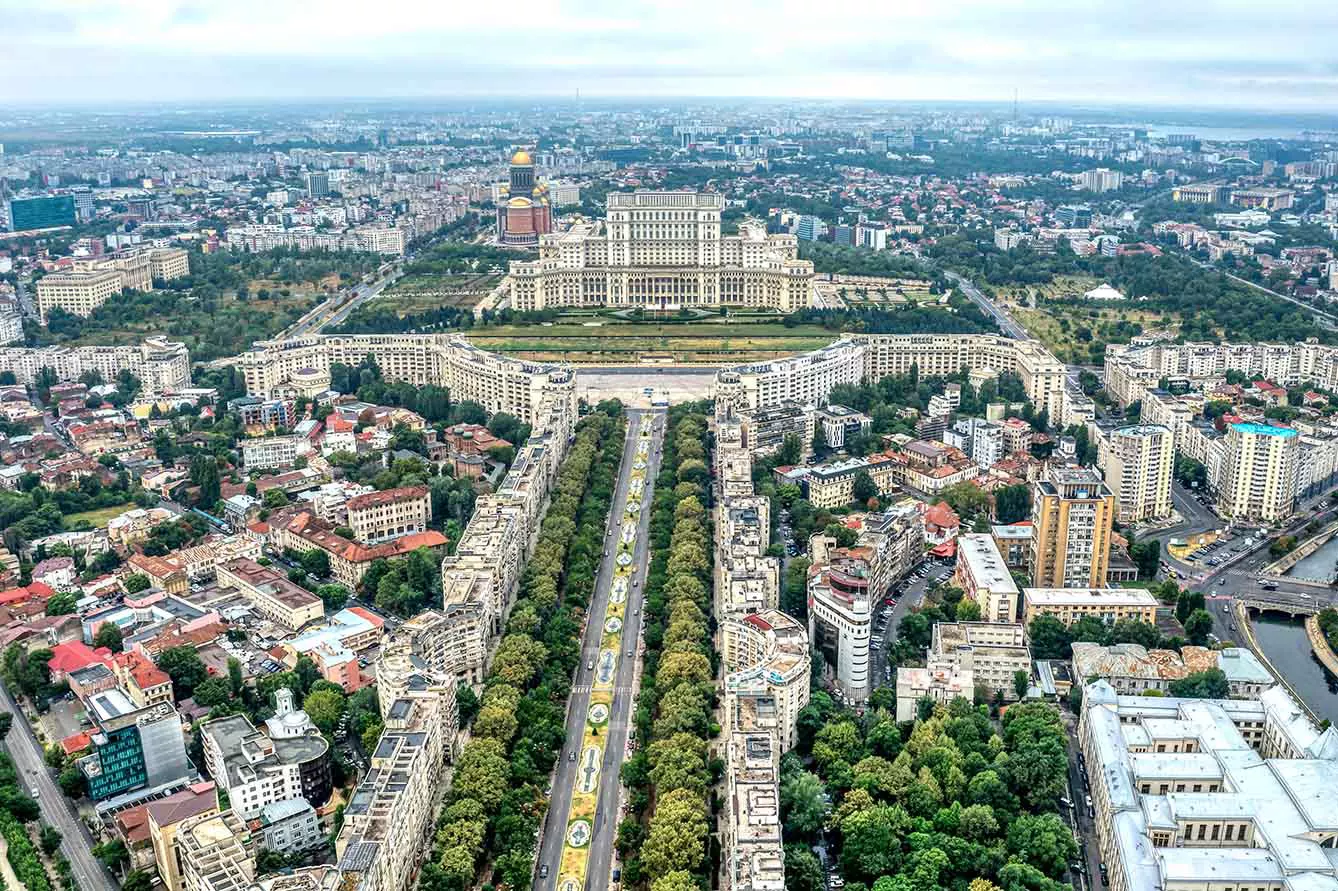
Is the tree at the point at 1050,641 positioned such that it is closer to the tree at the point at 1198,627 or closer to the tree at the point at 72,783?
the tree at the point at 1198,627

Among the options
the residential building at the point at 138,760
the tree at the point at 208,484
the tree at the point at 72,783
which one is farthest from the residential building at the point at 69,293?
the residential building at the point at 138,760

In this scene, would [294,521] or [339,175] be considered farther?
[339,175]

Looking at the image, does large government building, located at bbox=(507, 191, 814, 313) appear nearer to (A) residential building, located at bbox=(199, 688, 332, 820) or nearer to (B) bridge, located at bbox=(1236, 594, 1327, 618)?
(B) bridge, located at bbox=(1236, 594, 1327, 618)

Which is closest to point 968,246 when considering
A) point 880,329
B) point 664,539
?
point 880,329

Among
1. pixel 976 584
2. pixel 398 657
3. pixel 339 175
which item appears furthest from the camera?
pixel 339 175

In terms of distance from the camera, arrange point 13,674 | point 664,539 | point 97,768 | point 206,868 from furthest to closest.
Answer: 1. point 664,539
2. point 13,674
3. point 97,768
4. point 206,868

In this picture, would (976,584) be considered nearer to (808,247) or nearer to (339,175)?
A: (808,247)

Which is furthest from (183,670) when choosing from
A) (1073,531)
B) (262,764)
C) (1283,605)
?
(1283,605)

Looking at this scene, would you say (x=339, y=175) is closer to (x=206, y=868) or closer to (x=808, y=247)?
(x=808, y=247)
